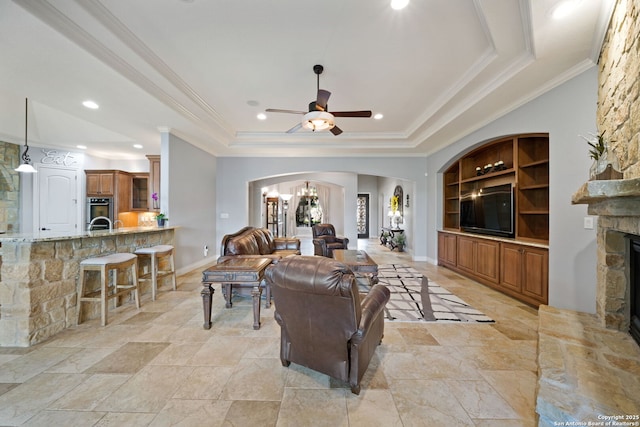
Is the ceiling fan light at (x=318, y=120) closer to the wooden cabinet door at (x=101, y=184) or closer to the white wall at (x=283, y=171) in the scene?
the white wall at (x=283, y=171)

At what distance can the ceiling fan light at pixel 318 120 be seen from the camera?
2.99 m

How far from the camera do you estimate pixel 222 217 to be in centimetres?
661

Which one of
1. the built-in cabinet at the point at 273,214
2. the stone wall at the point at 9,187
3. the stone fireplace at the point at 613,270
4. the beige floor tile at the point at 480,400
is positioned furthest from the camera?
the built-in cabinet at the point at 273,214

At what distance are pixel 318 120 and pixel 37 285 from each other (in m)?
3.37

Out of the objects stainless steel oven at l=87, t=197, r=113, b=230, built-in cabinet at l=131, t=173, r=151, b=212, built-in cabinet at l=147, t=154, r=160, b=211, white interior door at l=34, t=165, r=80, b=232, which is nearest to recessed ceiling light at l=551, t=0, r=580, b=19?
built-in cabinet at l=147, t=154, r=160, b=211

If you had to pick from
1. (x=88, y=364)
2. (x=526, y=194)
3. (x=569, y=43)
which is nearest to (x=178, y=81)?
(x=88, y=364)

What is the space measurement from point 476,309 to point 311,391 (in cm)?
260

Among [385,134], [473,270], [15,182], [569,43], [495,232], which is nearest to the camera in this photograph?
[569,43]

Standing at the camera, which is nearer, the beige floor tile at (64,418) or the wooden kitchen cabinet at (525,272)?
the beige floor tile at (64,418)

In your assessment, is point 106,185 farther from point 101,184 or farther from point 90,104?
point 90,104

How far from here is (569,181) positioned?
9.02ft

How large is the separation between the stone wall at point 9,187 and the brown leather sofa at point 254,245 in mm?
5218

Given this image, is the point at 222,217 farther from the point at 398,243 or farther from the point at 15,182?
A: the point at 398,243

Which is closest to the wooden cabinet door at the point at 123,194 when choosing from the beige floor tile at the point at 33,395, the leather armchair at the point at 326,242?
the leather armchair at the point at 326,242
